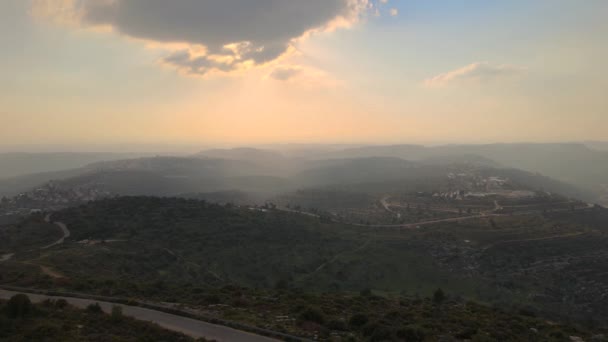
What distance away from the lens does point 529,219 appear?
78375mm

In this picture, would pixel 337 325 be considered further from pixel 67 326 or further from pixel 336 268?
pixel 336 268

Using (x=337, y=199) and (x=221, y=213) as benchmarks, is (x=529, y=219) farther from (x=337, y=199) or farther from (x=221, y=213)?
(x=221, y=213)

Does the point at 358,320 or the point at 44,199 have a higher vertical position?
the point at 358,320

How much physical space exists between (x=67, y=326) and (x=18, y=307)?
2863 millimetres

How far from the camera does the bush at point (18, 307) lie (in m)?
14.7

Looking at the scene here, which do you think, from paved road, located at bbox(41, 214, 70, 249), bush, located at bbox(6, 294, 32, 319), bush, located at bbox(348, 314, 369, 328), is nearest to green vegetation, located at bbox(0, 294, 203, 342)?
bush, located at bbox(6, 294, 32, 319)

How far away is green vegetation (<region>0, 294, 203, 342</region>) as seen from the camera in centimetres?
1309

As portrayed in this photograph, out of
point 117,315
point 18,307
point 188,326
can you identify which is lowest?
point 188,326

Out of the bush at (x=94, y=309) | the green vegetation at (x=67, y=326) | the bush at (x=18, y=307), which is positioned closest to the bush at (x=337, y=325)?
the green vegetation at (x=67, y=326)

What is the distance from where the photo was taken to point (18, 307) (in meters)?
14.8

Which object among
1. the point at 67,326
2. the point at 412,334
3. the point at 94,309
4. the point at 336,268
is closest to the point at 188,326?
the point at 67,326

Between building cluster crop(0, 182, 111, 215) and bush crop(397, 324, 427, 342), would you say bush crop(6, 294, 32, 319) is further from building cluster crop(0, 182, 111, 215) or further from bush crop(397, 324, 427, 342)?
building cluster crop(0, 182, 111, 215)

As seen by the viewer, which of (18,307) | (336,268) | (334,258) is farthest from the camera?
(334,258)

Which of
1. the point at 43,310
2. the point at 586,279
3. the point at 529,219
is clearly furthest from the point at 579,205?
the point at 43,310
